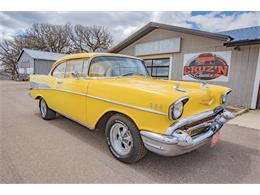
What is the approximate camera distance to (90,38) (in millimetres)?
34875

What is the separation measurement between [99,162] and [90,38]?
36.0 m

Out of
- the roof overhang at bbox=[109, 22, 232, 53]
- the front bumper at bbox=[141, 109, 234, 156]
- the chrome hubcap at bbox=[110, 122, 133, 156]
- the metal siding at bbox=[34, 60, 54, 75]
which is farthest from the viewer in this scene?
the metal siding at bbox=[34, 60, 54, 75]

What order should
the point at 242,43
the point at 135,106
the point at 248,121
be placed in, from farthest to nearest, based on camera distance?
the point at 242,43
the point at 248,121
the point at 135,106

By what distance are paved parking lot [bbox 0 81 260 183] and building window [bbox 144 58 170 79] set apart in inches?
234

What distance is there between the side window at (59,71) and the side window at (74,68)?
0.21 metres

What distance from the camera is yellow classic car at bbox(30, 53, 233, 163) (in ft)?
6.33

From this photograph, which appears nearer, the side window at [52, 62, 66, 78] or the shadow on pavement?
the shadow on pavement

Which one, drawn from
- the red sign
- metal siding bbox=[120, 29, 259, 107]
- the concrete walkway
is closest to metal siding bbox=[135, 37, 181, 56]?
metal siding bbox=[120, 29, 259, 107]

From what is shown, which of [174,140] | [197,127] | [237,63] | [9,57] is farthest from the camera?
[9,57]

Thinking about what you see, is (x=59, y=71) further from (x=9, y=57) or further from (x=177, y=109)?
(x=9, y=57)

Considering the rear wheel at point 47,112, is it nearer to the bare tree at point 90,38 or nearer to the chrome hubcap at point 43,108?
the chrome hubcap at point 43,108

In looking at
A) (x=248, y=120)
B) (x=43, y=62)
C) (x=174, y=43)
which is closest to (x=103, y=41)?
(x=43, y=62)

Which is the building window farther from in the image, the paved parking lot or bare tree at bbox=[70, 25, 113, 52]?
bare tree at bbox=[70, 25, 113, 52]

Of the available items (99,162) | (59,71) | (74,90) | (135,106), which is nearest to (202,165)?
(135,106)
